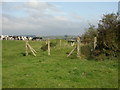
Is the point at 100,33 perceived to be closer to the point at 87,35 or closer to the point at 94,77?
the point at 87,35

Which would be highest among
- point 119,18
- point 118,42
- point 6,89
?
point 119,18

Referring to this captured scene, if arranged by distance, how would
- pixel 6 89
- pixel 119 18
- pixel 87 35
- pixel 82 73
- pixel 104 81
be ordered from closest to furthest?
pixel 6 89 < pixel 104 81 < pixel 82 73 < pixel 119 18 < pixel 87 35

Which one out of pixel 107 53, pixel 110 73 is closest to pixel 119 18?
pixel 107 53

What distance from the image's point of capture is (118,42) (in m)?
27.3

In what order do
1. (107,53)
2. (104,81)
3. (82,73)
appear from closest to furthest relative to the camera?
1. (104,81)
2. (82,73)
3. (107,53)

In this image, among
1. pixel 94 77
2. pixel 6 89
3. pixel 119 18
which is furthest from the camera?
pixel 119 18

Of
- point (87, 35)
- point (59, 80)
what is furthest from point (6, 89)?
point (87, 35)

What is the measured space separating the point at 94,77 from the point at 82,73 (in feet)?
3.96

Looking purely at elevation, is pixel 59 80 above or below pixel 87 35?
below

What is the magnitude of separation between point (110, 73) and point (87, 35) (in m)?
22.2

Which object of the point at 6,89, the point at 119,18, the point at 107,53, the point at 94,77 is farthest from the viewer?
the point at 119,18

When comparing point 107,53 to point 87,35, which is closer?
point 107,53

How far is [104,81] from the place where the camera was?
14148mm

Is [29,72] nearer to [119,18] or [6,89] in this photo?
[6,89]
